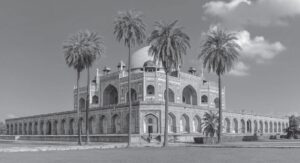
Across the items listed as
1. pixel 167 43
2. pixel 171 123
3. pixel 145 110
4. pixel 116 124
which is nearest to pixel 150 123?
pixel 145 110

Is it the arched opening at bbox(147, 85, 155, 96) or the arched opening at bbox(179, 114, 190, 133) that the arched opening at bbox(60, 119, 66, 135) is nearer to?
the arched opening at bbox(147, 85, 155, 96)

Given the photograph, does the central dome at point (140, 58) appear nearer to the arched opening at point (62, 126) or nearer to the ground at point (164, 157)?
the arched opening at point (62, 126)

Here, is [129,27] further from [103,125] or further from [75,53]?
[103,125]

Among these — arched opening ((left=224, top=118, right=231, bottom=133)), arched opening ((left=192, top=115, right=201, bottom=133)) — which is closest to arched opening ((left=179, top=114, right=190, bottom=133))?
arched opening ((left=192, top=115, right=201, bottom=133))

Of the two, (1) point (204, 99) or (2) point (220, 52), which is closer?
(2) point (220, 52)

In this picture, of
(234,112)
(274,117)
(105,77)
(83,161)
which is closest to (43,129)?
(105,77)

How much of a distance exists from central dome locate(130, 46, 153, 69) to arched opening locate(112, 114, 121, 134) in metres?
17.1

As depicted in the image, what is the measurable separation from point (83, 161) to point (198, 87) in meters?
67.0

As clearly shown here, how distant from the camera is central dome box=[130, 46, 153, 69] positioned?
85.7 m

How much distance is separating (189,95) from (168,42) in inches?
1679

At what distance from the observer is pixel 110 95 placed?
291 feet

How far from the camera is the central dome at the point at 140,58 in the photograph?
281ft

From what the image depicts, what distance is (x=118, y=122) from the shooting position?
71.7 metres

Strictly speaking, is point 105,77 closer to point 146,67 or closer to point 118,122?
point 146,67
